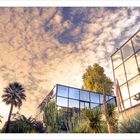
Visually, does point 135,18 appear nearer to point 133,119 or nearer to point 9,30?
point 133,119

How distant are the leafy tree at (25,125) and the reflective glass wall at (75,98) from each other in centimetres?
195

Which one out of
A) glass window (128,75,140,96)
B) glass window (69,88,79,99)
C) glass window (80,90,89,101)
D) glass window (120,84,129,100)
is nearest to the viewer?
glass window (128,75,140,96)

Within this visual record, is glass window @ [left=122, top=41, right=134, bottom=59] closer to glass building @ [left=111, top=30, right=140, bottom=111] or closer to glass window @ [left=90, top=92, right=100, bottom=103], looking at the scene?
glass building @ [left=111, top=30, right=140, bottom=111]

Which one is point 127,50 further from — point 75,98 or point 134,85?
point 75,98

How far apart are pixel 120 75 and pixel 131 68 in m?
0.78

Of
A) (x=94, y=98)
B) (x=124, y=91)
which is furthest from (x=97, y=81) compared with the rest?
(x=124, y=91)

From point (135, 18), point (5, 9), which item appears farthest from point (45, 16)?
point (135, 18)

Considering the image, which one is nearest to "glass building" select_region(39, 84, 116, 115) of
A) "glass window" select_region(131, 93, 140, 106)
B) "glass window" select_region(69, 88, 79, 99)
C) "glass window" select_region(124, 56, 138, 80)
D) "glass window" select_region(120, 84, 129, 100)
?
"glass window" select_region(69, 88, 79, 99)

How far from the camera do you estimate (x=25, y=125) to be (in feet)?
34.8

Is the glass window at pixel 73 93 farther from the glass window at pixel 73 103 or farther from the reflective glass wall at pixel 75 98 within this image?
the glass window at pixel 73 103

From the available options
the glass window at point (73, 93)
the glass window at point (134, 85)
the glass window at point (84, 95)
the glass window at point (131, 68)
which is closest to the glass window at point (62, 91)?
the glass window at point (73, 93)

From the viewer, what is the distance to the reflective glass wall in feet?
43.0

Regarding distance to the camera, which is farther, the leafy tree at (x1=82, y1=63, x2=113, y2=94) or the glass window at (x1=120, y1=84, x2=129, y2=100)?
the leafy tree at (x1=82, y1=63, x2=113, y2=94)

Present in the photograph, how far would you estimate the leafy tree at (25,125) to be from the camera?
10000mm
